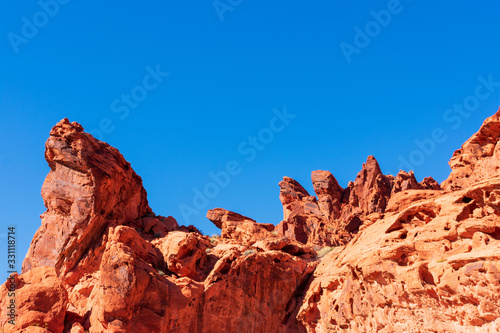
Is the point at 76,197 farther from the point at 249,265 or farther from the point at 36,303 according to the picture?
the point at 249,265

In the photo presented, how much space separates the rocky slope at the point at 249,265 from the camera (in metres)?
16.5

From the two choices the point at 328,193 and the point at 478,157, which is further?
the point at 328,193

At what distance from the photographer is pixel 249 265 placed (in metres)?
26.8

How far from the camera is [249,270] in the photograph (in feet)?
87.7

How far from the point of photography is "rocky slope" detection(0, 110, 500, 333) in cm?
1647

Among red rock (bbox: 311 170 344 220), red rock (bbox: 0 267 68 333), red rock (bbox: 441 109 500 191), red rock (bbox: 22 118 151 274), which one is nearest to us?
red rock (bbox: 0 267 68 333)

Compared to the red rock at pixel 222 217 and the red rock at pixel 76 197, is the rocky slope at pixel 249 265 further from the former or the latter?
the red rock at pixel 222 217

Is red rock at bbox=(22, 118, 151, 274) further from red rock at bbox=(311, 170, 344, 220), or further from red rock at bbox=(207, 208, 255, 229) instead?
red rock at bbox=(311, 170, 344, 220)

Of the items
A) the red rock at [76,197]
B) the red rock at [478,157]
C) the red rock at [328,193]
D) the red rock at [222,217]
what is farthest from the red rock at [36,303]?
the red rock at [328,193]

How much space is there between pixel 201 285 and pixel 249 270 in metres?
2.76

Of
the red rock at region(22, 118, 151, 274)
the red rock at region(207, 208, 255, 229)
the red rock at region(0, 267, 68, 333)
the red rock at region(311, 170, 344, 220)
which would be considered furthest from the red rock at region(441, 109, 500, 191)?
the red rock at region(0, 267, 68, 333)

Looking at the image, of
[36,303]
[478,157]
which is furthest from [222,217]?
[36,303]

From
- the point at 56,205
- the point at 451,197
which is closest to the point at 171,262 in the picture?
the point at 56,205

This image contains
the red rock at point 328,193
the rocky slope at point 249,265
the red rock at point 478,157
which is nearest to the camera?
the rocky slope at point 249,265
